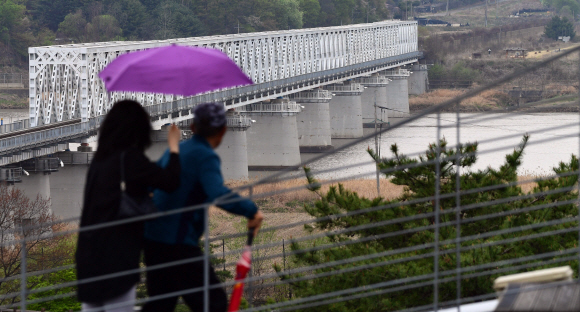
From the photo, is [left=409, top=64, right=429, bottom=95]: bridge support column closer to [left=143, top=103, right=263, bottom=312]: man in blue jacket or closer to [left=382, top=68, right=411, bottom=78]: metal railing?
[left=382, top=68, right=411, bottom=78]: metal railing

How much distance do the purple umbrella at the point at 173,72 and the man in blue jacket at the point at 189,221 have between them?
1.12m

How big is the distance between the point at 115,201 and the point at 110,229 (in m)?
0.13

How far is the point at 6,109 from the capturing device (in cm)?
7181

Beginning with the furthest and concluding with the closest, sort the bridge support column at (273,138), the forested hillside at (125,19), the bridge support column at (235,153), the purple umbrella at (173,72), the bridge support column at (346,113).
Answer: the forested hillside at (125,19) < the bridge support column at (346,113) < the bridge support column at (273,138) < the bridge support column at (235,153) < the purple umbrella at (173,72)

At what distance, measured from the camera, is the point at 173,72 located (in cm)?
500

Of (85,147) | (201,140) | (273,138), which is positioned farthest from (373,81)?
(201,140)

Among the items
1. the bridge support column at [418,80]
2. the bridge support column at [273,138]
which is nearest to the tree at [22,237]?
the bridge support column at [273,138]

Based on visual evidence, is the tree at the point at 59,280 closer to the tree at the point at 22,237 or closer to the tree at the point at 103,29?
the tree at the point at 22,237

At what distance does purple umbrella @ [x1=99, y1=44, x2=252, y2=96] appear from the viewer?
16.4 ft

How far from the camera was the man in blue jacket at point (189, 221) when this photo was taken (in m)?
3.80

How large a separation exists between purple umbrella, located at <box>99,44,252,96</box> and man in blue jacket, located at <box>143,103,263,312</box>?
3.67 feet

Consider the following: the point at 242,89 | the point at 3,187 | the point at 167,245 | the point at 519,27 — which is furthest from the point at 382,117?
the point at 167,245

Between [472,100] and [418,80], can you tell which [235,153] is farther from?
[418,80]

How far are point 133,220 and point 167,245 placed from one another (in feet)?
1.40
